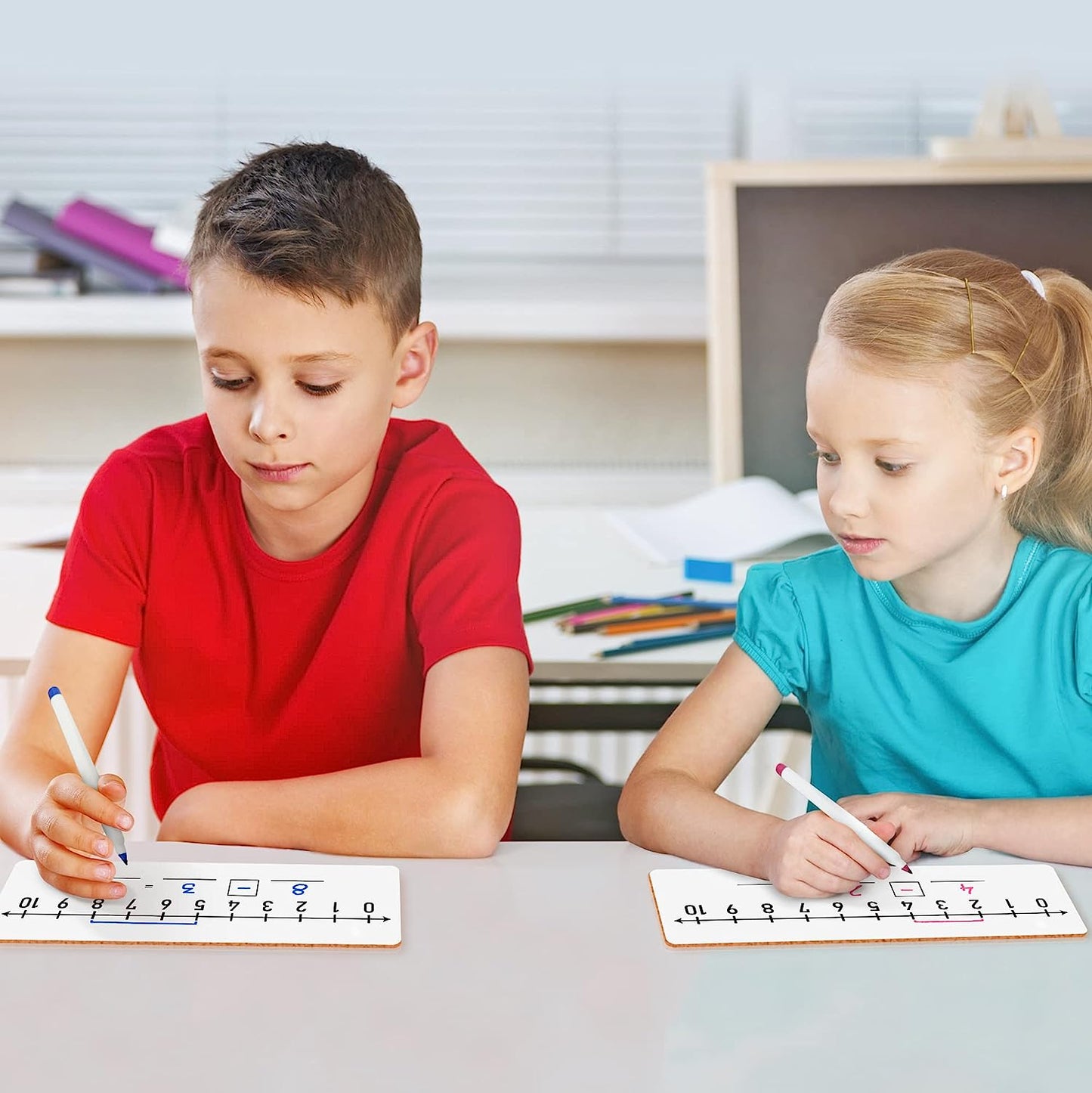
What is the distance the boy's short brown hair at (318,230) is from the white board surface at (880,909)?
1.53 ft

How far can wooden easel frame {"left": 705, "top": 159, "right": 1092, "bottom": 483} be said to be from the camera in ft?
6.36

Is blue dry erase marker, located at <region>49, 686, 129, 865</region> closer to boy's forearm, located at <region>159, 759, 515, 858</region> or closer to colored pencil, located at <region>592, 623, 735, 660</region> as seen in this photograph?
boy's forearm, located at <region>159, 759, 515, 858</region>

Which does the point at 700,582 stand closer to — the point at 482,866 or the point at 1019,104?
the point at 482,866

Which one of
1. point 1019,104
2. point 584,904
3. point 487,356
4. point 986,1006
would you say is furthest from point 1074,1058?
point 487,356

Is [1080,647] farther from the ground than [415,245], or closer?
closer

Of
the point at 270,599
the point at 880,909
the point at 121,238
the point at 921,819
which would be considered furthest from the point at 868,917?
the point at 121,238

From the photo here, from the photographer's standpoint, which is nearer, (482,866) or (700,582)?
(482,866)

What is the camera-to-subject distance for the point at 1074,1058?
650 millimetres

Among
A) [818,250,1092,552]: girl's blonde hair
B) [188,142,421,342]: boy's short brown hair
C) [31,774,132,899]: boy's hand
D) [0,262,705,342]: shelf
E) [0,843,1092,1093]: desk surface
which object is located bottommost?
[0,843,1092,1093]: desk surface

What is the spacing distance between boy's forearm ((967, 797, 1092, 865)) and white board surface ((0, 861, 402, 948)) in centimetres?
37

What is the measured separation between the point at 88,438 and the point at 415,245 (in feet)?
5.07

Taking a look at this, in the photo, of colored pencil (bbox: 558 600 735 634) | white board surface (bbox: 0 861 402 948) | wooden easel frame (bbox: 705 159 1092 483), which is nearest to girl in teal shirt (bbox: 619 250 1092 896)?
white board surface (bbox: 0 861 402 948)

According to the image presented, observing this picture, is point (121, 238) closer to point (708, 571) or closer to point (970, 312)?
point (708, 571)

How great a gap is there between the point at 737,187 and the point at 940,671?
1077 mm
